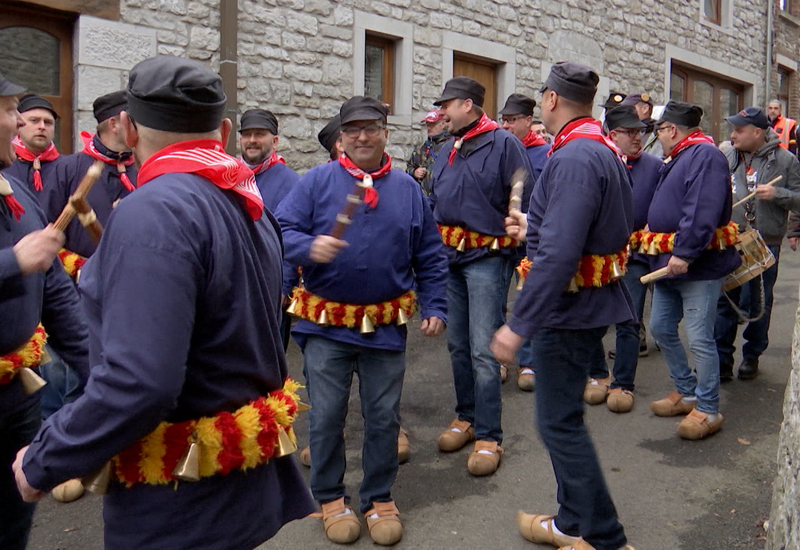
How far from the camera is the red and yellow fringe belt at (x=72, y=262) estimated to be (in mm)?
4684

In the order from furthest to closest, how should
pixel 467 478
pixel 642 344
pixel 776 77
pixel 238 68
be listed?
pixel 776 77 → pixel 238 68 → pixel 642 344 → pixel 467 478

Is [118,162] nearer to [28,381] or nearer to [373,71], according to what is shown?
[28,381]

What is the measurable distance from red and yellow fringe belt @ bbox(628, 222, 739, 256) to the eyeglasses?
2111 millimetres

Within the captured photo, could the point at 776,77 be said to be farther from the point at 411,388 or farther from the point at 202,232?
→ the point at 202,232

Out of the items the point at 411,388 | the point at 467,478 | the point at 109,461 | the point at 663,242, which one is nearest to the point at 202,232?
the point at 109,461

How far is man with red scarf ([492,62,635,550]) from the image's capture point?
10.9 ft

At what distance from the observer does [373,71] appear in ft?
33.1

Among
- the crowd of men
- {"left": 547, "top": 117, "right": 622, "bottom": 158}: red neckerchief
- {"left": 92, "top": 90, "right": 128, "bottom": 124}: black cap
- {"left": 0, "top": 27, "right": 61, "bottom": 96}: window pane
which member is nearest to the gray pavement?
the crowd of men

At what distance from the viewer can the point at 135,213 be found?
6.03 ft

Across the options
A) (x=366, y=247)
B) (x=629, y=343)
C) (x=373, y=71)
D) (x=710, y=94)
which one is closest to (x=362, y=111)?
(x=366, y=247)

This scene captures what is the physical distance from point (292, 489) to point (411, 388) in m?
4.19

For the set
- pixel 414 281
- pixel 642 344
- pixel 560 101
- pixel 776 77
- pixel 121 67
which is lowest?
pixel 642 344

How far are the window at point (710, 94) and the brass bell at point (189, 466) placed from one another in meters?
15.0

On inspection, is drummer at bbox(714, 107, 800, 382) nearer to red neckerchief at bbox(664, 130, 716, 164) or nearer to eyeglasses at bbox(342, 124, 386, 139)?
red neckerchief at bbox(664, 130, 716, 164)
